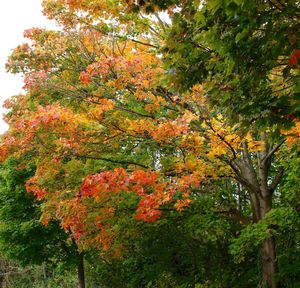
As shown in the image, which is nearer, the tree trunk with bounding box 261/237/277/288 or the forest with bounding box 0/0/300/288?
the forest with bounding box 0/0/300/288

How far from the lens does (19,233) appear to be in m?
14.0

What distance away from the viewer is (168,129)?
7016mm

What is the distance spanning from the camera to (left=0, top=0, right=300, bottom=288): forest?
4066mm

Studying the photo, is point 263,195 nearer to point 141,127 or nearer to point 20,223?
point 141,127

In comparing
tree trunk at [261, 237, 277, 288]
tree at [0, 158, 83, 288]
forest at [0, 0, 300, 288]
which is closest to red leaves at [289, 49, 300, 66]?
forest at [0, 0, 300, 288]

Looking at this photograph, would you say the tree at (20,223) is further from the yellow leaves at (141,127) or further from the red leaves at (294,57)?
the red leaves at (294,57)

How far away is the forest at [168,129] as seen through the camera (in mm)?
4066

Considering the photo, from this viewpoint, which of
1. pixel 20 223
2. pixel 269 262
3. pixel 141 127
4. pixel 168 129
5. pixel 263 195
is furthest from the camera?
pixel 20 223

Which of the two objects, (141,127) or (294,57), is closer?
(294,57)

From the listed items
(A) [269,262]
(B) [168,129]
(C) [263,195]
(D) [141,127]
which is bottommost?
(A) [269,262]

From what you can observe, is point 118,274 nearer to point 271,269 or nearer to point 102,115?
point 271,269

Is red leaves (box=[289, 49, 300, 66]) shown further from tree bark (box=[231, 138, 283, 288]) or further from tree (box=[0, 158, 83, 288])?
tree (box=[0, 158, 83, 288])

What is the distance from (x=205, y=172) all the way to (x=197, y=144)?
2.64ft

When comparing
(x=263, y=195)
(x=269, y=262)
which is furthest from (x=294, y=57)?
(x=269, y=262)
